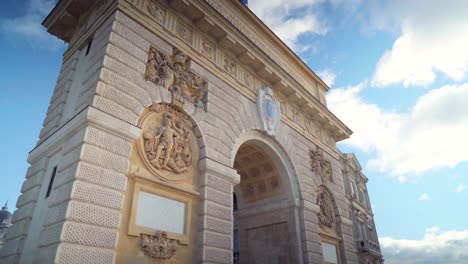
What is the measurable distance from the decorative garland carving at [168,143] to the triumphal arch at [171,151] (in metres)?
0.03

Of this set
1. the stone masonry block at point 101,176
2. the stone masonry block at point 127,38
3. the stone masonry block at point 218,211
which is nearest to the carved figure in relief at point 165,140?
the stone masonry block at point 101,176

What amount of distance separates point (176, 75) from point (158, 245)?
517cm

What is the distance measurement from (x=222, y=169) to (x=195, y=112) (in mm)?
2021

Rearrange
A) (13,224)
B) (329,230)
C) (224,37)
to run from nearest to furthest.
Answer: (13,224), (224,37), (329,230)

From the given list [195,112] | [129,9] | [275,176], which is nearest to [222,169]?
[195,112]

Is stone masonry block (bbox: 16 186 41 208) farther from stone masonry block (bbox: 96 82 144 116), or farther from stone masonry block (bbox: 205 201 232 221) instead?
stone masonry block (bbox: 205 201 232 221)

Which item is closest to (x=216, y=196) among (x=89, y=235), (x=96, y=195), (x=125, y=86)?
(x=96, y=195)

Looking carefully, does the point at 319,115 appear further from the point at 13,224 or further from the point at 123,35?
the point at 13,224

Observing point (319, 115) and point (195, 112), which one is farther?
point (319, 115)

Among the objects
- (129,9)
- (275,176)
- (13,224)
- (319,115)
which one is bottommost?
(13,224)

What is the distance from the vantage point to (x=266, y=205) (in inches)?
555

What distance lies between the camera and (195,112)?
10.1 metres

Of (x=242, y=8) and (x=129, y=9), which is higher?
(x=242, y=8)

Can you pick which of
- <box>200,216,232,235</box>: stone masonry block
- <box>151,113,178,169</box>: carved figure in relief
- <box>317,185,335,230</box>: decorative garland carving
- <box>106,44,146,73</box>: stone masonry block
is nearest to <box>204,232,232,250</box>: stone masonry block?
<box>200,216,232,235</box>: stone masonry block
